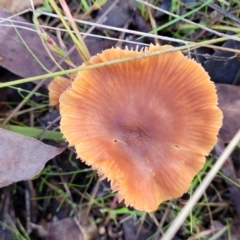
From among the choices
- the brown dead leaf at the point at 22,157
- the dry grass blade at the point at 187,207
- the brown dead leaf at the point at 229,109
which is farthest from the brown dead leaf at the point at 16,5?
the dry grass blade at the point at 187,207

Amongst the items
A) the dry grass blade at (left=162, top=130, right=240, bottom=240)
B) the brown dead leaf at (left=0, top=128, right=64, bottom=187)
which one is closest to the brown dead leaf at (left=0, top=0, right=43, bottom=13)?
the brown dead leaf at (left=0, top=128, right=64, bottom=187)

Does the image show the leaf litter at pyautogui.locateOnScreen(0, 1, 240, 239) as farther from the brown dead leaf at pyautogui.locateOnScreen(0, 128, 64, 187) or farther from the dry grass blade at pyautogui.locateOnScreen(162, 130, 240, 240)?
the dry grass blade at pyautogui.locateOnScreen(162, 130, 240, 240)

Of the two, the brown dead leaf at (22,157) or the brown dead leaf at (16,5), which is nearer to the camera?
the brown dead leaf at (22,157)

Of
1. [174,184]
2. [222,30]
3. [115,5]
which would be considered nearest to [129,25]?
[115,5]

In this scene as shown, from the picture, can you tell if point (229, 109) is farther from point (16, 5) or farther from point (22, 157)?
point (16, 5)

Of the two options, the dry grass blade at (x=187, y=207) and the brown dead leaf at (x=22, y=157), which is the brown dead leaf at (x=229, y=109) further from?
the brown dead leaf at (x=22, y=157)

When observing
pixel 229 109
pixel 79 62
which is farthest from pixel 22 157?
pixel 229 109
